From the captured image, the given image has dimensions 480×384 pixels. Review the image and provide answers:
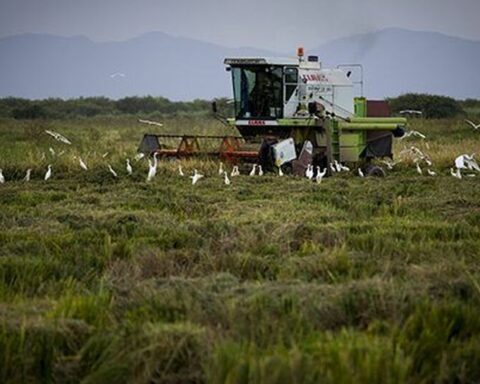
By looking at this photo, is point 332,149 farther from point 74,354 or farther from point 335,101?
point 74,354

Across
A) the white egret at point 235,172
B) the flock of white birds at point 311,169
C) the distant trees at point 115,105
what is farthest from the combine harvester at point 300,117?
the distant trees at point 115,105

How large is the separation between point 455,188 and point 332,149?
16.8 ft

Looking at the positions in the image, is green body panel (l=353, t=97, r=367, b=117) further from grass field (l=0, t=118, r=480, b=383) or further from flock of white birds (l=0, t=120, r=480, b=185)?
grass field (l=0, t=118, r=480, b=383)

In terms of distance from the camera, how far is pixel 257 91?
18422mm

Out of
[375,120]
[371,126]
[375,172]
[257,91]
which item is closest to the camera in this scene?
[375,172]

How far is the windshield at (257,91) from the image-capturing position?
1823 cm

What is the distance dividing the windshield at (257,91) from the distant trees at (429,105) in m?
34.8

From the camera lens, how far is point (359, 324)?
15.8 feet

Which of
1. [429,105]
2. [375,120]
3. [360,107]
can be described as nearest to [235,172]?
[375,120]

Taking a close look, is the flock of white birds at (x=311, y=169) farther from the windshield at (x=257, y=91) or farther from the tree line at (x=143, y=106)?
the tree line at (x=143, y=106)

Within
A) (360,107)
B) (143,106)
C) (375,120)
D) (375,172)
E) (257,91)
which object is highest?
(257,91)

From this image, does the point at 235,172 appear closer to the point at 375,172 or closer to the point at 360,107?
the point at 375,172

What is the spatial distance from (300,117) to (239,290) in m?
12.9

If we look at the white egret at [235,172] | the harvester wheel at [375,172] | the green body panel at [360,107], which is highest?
the green body panel at [360,107]
